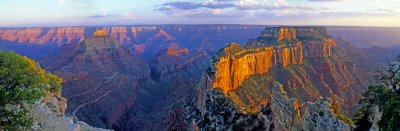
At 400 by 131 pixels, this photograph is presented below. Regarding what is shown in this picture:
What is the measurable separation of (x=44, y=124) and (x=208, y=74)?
121ft

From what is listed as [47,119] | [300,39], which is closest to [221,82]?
[47,119]

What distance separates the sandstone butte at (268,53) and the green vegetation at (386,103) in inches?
1250

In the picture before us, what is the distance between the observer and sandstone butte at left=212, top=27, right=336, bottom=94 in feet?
230

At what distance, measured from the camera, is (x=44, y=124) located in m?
25.6

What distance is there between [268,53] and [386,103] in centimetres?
7614

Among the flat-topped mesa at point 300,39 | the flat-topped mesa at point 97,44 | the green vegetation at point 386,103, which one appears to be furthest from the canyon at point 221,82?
the green vegetation at point 386,103

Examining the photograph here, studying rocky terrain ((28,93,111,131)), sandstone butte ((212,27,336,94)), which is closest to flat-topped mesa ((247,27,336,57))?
sandstone butte ((212,27,336,94))

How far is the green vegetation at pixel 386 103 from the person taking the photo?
17734 millimetres

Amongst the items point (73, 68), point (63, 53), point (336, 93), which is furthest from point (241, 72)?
point (63, 53)

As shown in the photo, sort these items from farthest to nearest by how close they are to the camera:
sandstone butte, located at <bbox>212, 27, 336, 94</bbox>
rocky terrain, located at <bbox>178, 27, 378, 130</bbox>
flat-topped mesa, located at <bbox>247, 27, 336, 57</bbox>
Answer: flat-topped mesa, located at <bbox>247, 27, 336, 57</bbox> < sandstone butte, located at <bbox>212, 27, 336, 94</bbox> < rocky terrain, located at <bbox>178, 27, 378, 130</bbox>

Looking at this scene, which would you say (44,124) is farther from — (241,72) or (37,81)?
(241,72)

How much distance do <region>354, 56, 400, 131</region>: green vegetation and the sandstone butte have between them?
3174 centimetres

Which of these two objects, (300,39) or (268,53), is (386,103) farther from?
(300,39)

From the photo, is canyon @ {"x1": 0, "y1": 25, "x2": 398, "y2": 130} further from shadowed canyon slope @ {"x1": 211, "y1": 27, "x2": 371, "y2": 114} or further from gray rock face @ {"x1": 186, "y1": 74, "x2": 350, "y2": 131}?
shadowed canyon slope @ {"x1": 211, "y1": 27, "x2": 371, "y2": 114}
